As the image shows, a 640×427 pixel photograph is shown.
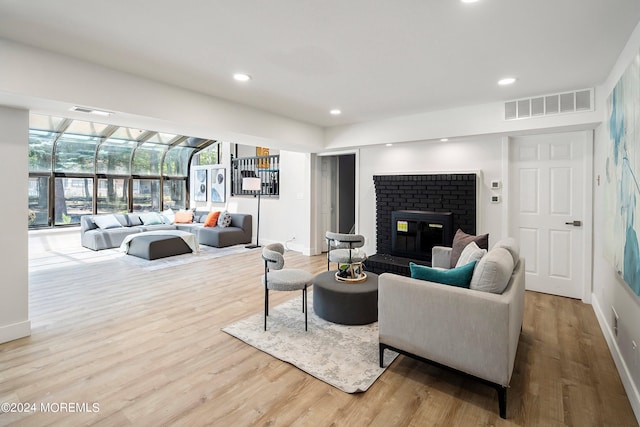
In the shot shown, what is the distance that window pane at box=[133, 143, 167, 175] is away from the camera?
343 inches

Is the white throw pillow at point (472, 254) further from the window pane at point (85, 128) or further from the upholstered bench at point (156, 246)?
the window pane at point (85, 128)

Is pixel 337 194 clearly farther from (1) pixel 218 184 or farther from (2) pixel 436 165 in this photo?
(1) pixel 218 184

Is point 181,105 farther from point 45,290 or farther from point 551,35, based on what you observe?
point 551,35

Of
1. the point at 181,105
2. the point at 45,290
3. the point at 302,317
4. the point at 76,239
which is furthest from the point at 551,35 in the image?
the point at 76,239

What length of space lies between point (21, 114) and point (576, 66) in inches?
201

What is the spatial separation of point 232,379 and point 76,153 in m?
7.81

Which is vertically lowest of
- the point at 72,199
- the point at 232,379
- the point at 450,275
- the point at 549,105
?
the point at 232,379

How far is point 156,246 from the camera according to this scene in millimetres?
6004

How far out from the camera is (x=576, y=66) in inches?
117

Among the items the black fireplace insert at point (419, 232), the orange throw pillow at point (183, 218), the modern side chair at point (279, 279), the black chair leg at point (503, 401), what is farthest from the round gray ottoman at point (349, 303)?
the orange throw pillow at point (183, 218)

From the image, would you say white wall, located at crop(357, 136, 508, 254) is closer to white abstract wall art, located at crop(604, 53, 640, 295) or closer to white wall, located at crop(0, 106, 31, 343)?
white abstract wall art, located at crop(604, 53, 640, 295)

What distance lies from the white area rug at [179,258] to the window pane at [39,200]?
87.0 inches

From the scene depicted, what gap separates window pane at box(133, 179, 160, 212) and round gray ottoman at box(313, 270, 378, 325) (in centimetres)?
756

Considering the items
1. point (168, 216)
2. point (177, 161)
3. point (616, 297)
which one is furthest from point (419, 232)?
point (177, 161)
